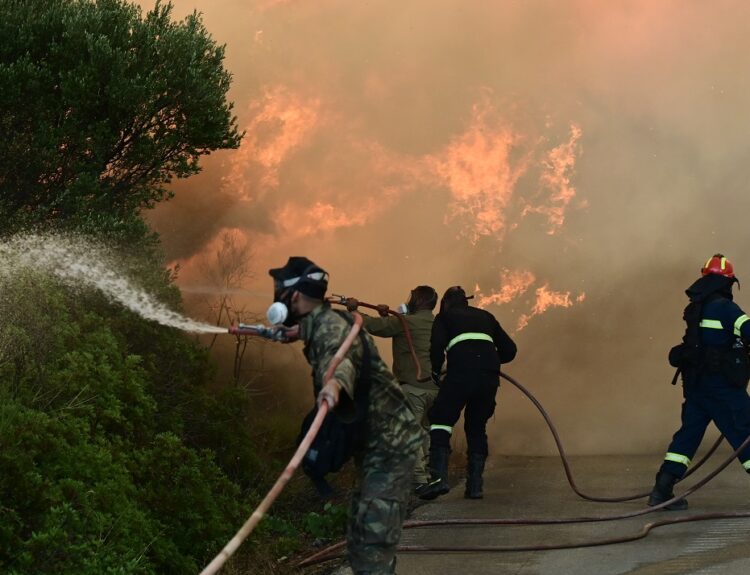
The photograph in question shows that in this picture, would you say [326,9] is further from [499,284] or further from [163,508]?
[163,508]

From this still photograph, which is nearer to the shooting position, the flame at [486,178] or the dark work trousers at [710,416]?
the dark work trousers at [710,416]

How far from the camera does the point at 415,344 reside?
33.2 feet

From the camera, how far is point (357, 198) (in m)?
16.0

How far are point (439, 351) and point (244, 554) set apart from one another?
2.79m

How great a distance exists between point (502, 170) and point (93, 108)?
23.2 ft

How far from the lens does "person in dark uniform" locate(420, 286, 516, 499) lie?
9117 millimetres

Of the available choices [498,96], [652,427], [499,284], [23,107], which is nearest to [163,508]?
[23,107]

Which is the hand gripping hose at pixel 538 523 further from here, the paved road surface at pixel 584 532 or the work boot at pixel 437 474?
the work boot at pixel 437 474

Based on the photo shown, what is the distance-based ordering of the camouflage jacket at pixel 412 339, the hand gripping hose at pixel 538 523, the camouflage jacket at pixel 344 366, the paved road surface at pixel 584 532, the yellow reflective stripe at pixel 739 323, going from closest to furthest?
the camouflage jacket at pixel 344 366, the paved road surface at pixel 584 532, the hand gripping hose at pixel 538 523, the yellow reflective stripe at pixel 739 323, the camouflage jacket at pixel 412 339

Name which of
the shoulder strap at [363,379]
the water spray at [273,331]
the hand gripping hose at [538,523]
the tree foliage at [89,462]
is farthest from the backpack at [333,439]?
the hand gripping hose at [538,523]

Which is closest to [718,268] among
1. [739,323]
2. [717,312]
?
[717,312]

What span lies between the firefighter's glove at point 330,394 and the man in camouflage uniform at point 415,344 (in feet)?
15.8

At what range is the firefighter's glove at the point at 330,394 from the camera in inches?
186

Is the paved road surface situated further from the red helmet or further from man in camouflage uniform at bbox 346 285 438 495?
the red helmet
